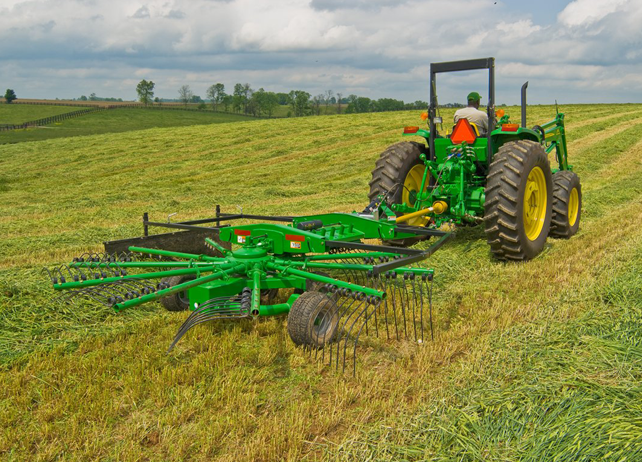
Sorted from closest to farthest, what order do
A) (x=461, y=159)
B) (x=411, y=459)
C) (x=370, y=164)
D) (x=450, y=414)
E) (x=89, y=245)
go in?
(x=411, y=459), (x=450, y=414), (x=461, y=159), (x=89, y=245), (x=370, y=164)

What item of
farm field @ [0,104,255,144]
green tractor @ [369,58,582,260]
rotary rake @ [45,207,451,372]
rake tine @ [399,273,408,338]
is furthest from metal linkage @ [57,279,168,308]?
farm field @ [0,104,255,144]

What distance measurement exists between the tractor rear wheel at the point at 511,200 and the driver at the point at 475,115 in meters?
0.57

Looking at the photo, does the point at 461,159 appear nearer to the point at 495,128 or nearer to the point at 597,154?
the point at 495,128

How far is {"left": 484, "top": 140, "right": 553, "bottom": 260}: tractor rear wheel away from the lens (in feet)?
18.9

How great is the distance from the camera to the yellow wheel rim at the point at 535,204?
21.0 ft

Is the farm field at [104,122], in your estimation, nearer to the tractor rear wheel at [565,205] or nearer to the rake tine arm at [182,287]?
the tractor rear wheel at [565,205]

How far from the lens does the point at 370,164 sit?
1780 centimetres

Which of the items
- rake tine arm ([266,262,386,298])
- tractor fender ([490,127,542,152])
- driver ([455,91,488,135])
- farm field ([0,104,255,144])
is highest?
farm field ([0,104,255,144])

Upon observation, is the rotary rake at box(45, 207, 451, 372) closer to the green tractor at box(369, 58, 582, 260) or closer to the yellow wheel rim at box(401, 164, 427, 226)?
the green tractor at box(369, 58, 582, 260)

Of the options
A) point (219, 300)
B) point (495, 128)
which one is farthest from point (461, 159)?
point (219, 300)

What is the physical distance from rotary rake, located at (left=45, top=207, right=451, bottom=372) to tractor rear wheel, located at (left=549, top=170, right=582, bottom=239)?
294 centimetres

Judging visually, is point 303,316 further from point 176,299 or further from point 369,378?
point 176,299

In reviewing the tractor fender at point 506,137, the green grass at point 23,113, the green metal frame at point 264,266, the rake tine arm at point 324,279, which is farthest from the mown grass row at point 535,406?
the green grass at point 23,113

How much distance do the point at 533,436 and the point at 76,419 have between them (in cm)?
242
